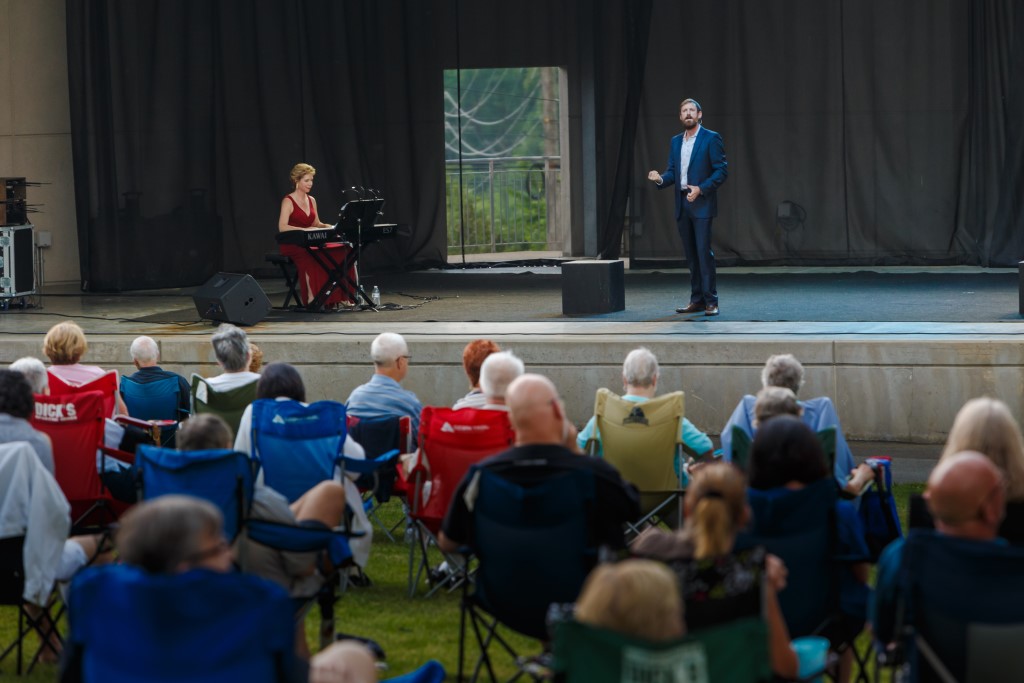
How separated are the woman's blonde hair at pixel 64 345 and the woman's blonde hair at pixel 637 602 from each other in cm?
417

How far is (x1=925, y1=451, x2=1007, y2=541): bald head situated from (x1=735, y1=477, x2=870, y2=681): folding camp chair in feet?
1.84

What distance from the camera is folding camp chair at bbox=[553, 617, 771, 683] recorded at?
8.30 ft

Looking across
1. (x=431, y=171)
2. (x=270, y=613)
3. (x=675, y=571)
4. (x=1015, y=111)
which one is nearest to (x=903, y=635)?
(x=675, y=571)

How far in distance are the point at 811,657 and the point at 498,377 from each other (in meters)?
2.10

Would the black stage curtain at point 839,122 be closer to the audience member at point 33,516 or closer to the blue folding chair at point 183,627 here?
the audience member at point 33,516

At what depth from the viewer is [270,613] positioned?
286 centimetres

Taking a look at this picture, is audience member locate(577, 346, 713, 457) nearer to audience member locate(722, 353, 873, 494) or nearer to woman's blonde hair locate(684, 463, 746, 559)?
audience member locate(722, 353, 873, 494)

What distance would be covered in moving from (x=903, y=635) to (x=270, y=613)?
1.34 metres

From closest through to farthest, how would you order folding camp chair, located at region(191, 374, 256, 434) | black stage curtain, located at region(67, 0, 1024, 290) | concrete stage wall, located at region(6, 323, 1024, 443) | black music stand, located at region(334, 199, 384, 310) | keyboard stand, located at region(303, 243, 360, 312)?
folding camp chair, located at region(191, 374, 256, 434), concrete stage wall, located at region(6, 323, 1024, 443), black music stand, located at region(334, 199, 384, 310), keyboard stand, located at region(303, 243, 360, 312), black stage curtain, located at region(67, 0, 1024, 290)

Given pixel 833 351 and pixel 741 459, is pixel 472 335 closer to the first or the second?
pixel 833 351

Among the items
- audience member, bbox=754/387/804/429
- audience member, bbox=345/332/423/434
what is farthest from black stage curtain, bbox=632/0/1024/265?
Answer: audience member, bbox=754/387/804/429

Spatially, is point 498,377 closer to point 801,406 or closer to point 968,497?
point 801,406

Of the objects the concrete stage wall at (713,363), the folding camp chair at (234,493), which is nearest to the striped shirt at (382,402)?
the folding camp chair at (234,493)

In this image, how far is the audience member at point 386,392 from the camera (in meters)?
5.96
